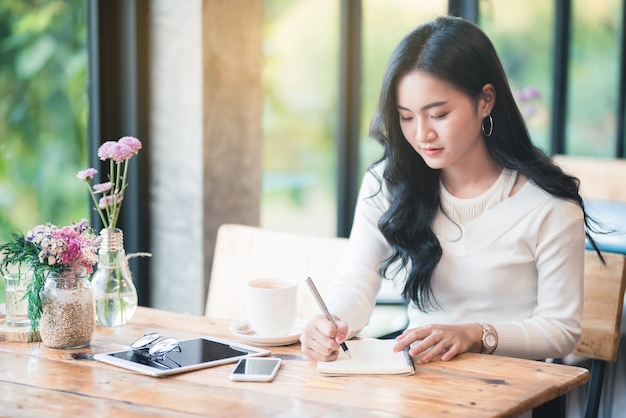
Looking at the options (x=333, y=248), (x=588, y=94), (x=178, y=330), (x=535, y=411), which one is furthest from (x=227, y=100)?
(x=588, y=94)

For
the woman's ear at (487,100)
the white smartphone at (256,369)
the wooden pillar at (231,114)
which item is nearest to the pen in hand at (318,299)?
the white smartphone at (256,369)

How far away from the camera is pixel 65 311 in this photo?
1604mm

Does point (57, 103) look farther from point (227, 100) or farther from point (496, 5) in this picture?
point (496, 5)

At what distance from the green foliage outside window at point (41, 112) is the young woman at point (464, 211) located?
1111mm

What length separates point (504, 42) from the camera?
478 centimetres

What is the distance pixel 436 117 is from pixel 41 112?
1312mm

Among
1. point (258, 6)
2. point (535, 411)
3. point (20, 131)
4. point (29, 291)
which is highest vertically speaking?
point (258, 6)

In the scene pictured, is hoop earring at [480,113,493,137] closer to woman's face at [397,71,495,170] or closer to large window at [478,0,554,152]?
woman's face at [397,71,495,170]

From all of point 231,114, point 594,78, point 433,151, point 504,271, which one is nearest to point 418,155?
point 433,151

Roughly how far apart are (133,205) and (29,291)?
1275mm

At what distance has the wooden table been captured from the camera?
4.22 feet

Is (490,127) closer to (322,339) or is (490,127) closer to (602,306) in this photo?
(602,306)

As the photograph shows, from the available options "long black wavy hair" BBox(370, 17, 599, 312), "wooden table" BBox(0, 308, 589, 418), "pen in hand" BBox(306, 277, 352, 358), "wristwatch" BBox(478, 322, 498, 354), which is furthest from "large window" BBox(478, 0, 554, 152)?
"wooden table" BBox(0, 308, 589, 418)

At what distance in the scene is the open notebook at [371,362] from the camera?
1.46 m
